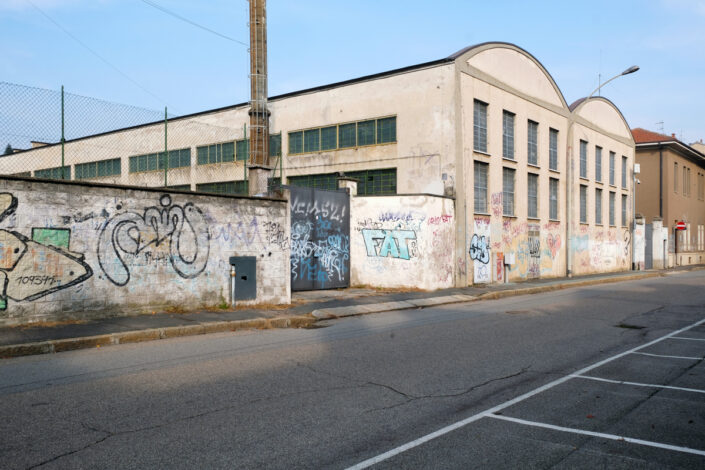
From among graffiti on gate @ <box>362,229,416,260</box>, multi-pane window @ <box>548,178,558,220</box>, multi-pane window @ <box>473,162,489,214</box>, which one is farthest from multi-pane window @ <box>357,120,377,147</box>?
multi-pane window @ <box>548,178,558,220</box>

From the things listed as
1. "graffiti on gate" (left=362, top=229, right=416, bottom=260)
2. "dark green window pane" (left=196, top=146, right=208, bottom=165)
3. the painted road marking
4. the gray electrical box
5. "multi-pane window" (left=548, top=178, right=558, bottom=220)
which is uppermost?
"dark green window pane" (left=196, top=146, right=208, bottom=165)

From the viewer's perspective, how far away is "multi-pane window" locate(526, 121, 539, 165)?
86.8 feet

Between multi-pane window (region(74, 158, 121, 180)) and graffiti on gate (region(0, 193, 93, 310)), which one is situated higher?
multi-pane window (region(74, 158, 121, 180))

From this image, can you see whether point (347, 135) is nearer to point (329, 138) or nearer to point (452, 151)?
point (329, 138)

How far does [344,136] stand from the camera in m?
24.2

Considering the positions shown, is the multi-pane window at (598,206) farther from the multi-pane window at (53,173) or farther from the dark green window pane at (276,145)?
the multi-pane window at (53,173)

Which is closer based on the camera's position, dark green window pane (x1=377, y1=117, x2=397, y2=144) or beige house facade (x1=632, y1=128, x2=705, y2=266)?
dark green window pane (x1=377, y1=117, x2=397, y2=144)

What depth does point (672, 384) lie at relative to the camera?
681cm

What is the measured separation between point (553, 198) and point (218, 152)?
1735cm

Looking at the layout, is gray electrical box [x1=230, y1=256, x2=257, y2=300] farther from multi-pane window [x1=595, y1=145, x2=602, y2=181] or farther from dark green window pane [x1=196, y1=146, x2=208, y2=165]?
multi-pane window [x1=595, y1=145, x2=602, y2=181]

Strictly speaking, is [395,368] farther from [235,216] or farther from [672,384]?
[235,216]

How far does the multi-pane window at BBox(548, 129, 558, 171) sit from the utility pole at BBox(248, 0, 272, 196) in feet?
52.2

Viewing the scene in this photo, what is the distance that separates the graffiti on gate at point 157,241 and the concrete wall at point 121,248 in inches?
0.8

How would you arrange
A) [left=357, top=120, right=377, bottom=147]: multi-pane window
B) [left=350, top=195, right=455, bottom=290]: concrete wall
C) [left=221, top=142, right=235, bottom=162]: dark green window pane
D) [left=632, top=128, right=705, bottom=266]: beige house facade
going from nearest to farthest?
[left=350, top=195, right=455, bottom=290]: concrete wall, [left=357, top=120, right=377, bottom=147]: multi-pane window, [left=221, top=142, right=235, bottom=162]: dark green window pane, [left=632, top=128, right=705, bottom=266]: beige house facade
